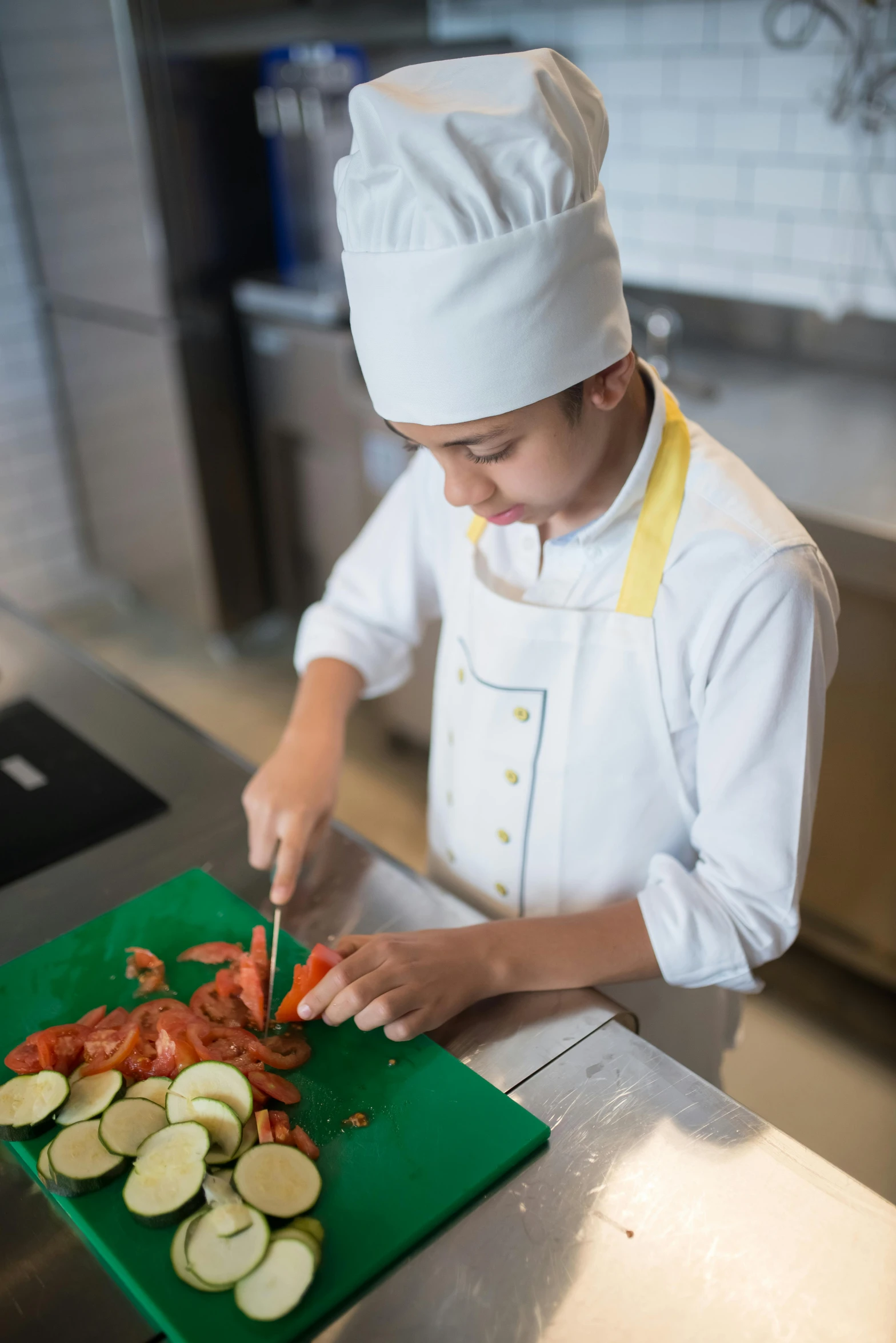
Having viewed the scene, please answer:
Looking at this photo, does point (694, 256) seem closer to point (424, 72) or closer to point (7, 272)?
point (424, 72)

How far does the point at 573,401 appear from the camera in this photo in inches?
38.2

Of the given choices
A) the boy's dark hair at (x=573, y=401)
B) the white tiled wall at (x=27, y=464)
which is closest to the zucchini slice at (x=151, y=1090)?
the boy's dark hair at (x=573, y=401)

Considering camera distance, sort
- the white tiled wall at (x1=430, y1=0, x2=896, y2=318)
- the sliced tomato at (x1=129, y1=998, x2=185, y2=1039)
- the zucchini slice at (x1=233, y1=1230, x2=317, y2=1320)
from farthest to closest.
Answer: the white tiled wall at (x1=430, y1=0, x2=896, y2=318) → the sliced tomato at (x1=129, y1=998, x2=185, y2=1039) → the zucchini slice at (x1=233, y1=1230, x2=317, y2=1320)

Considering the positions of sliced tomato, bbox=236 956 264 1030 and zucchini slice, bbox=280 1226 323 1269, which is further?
sliced tomato, bbox=236 956 264 1030

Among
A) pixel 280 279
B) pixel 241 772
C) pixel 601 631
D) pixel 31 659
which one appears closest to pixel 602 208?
pixel 601 631

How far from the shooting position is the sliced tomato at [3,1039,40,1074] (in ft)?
2.97

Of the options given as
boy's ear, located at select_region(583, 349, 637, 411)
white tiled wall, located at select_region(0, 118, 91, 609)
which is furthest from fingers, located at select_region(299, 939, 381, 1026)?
white tiled wall, located at select_region(0, 118, 91, 609)

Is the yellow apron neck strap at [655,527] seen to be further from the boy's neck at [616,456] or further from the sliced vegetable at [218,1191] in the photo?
the sliced vegetable at [218,1191]

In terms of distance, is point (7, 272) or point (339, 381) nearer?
point (339, 381)

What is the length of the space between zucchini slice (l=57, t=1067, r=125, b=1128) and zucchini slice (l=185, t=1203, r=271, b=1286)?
0.14m

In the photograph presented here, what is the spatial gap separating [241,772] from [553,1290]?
0.73m

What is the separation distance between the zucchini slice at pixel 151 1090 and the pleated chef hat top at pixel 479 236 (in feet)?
1.94

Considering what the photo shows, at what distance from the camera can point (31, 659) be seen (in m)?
1.59

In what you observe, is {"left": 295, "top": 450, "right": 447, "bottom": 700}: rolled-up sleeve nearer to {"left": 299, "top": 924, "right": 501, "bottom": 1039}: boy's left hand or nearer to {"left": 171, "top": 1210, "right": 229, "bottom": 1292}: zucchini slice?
{"left": 299, "top": 924, "right": 501, "bottom": 1039}: boy's left hand
